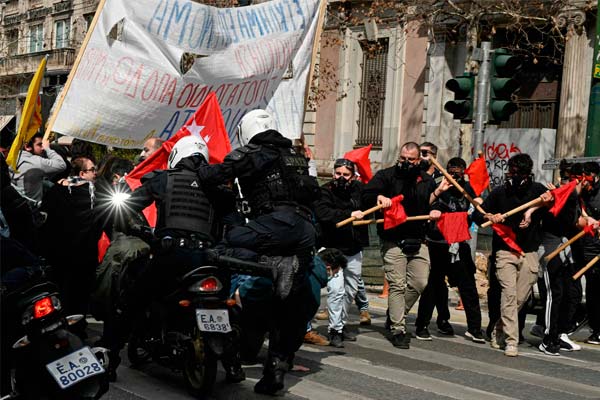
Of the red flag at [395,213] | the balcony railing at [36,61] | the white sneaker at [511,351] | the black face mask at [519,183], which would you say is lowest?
the white sneaker at [511,351]

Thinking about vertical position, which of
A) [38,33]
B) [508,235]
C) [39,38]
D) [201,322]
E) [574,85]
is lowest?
[201,322]

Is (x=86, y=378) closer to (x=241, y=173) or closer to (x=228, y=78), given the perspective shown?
(x=241, y=173)

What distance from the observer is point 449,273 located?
9.84 metres

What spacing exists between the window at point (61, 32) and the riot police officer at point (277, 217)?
1475 inches

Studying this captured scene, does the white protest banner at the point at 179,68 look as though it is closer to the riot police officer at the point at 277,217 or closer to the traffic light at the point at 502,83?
the riot police officer at the point at 277,217

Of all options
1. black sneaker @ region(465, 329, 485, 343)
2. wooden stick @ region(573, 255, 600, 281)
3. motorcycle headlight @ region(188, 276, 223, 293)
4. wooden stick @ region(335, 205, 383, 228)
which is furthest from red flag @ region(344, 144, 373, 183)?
motorcycle headlight @ region(188, 276, 223, 293)

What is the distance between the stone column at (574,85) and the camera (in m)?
19.1

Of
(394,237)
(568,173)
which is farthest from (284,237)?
(568,173)

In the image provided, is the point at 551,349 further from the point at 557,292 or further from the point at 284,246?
the point at 284,246

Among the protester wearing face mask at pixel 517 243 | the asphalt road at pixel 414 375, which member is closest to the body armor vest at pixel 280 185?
the asphalt road at pixel 414 375

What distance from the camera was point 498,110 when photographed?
11.4 m

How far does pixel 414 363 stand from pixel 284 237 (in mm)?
2389

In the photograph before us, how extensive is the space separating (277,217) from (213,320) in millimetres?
801

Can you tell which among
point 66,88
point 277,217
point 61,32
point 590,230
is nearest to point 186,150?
point 277,217
